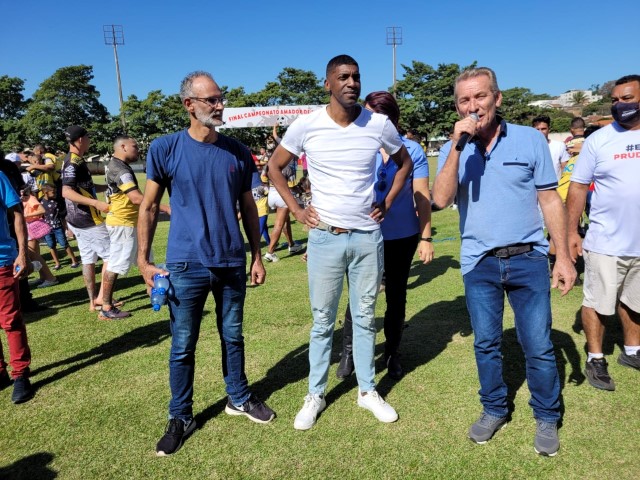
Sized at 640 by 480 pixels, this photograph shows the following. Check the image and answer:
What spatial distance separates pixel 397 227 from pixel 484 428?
1.55 metres

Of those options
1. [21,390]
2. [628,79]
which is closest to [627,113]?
[628,79]

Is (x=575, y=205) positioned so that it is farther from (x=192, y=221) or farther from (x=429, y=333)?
(x=192, y=221)

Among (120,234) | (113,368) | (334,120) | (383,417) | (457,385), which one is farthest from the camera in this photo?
(120,234)

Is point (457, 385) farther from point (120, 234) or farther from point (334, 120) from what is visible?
point (120, 234)

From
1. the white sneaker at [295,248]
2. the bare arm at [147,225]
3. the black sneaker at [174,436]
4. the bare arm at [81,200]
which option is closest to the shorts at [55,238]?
the bare arm at [81,200]

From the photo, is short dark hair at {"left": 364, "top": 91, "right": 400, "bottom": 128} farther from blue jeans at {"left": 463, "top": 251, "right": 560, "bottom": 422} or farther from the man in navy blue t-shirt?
blue jeans at {"left": 463, "top": 251, "right": 560, "bottom": 422}

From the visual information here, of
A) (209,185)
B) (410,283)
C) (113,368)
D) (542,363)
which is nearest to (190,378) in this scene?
(209,185)

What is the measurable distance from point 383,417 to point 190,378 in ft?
4.42

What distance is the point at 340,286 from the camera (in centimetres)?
304

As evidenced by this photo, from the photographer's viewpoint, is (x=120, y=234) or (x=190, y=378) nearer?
(x=190, y=378)

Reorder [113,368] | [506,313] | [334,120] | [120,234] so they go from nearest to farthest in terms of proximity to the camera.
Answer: [334,120], [113,368], [506,313], [120,234]

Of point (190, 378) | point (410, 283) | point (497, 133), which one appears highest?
point (497, 133)

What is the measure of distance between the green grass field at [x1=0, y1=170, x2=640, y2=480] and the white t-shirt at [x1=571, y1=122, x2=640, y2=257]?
1100mm

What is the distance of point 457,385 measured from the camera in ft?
11.5
